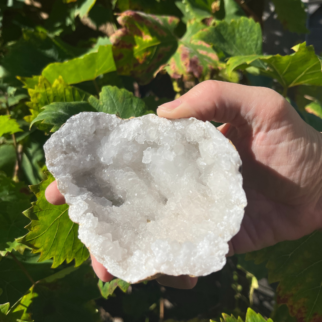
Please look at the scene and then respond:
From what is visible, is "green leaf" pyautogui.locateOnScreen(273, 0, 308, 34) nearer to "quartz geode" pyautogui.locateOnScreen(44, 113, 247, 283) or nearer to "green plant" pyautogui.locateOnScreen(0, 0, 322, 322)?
"green plant" pyautogui.locateOnScreen(0, 0, 322, 322)

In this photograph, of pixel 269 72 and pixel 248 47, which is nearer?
pixel 269 72

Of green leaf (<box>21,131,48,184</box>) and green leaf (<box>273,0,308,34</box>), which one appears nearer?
green leaf (<box>21,131,48,184</box>)

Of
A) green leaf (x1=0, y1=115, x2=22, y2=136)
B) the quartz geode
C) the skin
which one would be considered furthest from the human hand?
green leaf (x1=0, y1=115, x2=22, y2=136)

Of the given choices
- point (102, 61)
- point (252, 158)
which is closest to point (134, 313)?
point (252, 158)

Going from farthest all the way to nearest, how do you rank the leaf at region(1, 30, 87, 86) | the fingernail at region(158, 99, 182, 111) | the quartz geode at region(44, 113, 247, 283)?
the leaf at region(1, 30, 87, 86), the fingernail at region(158, 99, 182, 111), the quartz geode at region(44, 113, 247, 283)

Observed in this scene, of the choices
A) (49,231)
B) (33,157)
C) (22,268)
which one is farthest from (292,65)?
(22,268)

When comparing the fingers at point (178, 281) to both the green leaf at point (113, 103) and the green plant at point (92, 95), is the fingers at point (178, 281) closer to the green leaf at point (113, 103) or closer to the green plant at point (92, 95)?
the green plant at point (92, 95)

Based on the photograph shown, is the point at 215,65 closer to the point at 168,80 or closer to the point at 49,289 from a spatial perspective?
the point at 168,80

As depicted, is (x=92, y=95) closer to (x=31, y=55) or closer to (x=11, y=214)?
(x=31, y=55)
